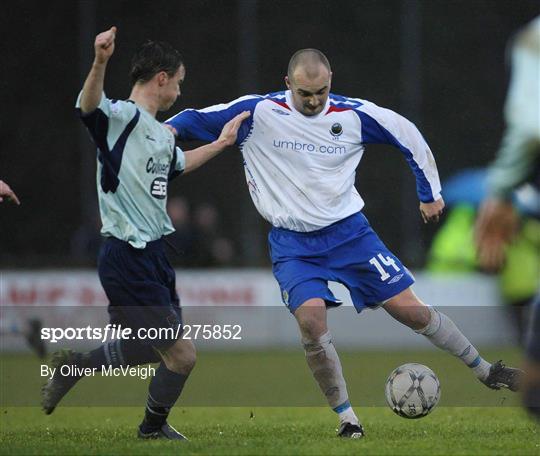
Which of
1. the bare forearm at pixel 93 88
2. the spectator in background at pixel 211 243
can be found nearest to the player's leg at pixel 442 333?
the bare forearm at pixel 93 88

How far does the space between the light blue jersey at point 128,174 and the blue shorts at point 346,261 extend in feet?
2.76

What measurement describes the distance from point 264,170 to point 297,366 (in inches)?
244

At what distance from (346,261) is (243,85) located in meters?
10.1

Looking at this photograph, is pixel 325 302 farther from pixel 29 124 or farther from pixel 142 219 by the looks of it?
pixel 29 124

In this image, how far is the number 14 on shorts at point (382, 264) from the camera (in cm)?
696

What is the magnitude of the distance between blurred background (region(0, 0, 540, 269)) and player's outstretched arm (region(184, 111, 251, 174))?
9066 mm

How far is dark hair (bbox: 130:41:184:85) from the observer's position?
6633 mm

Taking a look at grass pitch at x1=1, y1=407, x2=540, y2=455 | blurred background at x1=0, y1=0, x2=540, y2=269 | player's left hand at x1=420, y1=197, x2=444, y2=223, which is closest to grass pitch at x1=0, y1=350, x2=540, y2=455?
grass pitch at x1=1, y1=407, x2=540, y2=455

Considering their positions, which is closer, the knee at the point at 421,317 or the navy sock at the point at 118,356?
the navy sock at the point at 118,356

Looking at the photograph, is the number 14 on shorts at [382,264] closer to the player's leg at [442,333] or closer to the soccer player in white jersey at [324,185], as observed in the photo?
the soccer player in white jersey at [324,185]

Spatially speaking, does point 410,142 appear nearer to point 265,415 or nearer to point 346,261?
point 346,261

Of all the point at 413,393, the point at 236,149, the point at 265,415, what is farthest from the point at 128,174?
the point at 236,149

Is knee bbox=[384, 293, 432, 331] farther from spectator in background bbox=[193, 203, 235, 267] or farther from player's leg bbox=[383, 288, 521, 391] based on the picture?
spectator in background bbox=[193, 203, 235, 267]

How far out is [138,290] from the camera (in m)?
6.49
